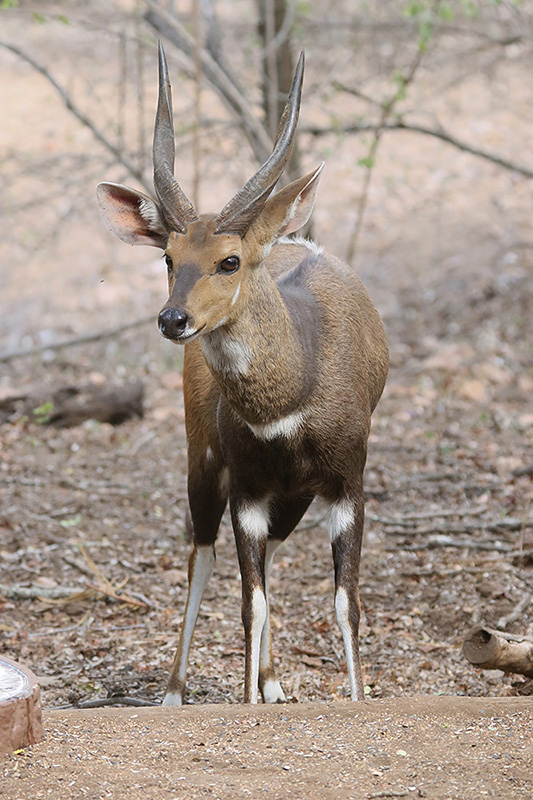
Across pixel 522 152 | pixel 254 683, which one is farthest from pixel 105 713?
pixel 522 152

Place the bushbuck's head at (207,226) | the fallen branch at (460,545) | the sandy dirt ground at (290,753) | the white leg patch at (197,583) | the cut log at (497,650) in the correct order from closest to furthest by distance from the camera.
Result: 1. the sandy dirt ground at (290,753)
2. the bushbuck's head at (207,226)
3. the cut log at (497,650)
4. the white leg patch at (197,583)
5. the fallen branch at (460,545)

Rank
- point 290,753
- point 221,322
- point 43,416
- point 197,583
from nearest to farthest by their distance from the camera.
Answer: point 290,753 < point 221,322 < point 197,583 < point 43,416

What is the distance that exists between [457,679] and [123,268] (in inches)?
395

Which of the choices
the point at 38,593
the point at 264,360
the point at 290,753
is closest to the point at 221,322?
the point at 264,360

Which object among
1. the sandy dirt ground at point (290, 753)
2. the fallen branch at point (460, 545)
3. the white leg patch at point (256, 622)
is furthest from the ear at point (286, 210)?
the fallen branch at point (460, 545)

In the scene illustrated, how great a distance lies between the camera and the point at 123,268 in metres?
14.4

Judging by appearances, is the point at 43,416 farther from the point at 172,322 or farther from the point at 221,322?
the point at 172,322

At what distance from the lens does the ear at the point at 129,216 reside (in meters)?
4.56

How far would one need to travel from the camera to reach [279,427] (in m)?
4.48

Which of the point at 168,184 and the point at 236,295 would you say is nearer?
the point at 236,295

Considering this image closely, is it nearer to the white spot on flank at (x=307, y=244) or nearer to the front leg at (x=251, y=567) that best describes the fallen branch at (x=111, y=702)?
the front leg at (x=251, y=567)

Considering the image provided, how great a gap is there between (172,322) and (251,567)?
133 cm

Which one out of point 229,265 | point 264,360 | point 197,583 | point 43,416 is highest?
point 229,265

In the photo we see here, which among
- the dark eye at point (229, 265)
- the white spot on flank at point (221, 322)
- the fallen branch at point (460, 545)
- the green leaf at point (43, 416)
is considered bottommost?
the fallen branch at point (460, 545)
